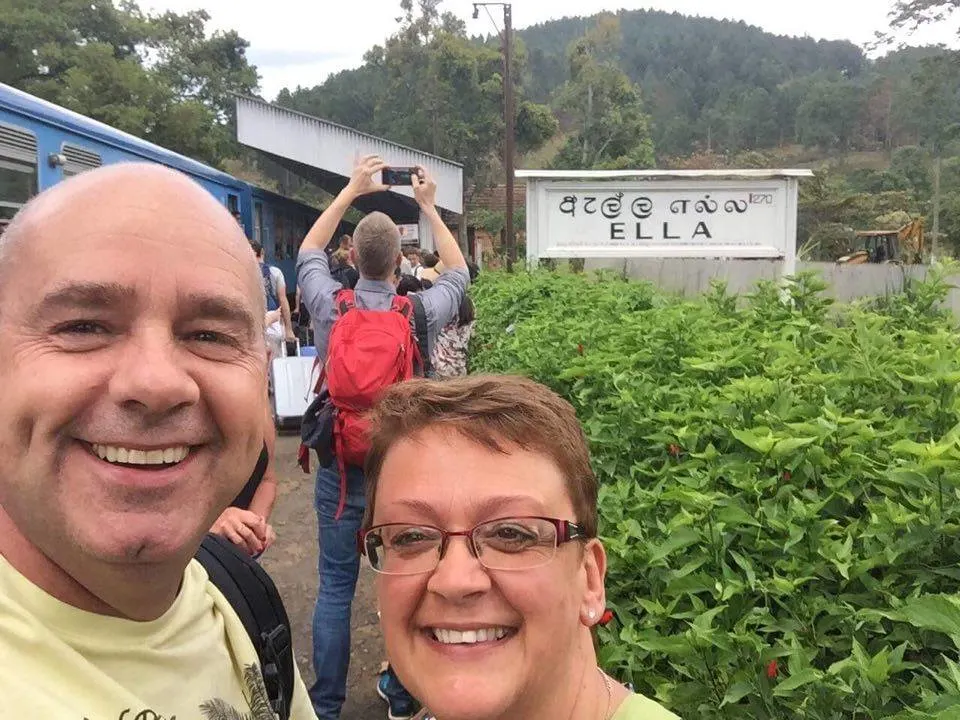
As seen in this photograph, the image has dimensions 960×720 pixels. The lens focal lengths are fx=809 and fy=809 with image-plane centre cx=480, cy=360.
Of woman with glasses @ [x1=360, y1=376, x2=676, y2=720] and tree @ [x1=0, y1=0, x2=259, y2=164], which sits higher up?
tree @ [x1=0, y1=0, x2=259, y2=164]

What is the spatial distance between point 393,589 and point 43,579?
505 millimetres

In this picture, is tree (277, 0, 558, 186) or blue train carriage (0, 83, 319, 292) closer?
blue train carriage (0, 83, 319, 292)

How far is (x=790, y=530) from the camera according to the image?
1.73 metres

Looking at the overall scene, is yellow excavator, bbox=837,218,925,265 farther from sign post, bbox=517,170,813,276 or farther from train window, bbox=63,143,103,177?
train window, bbox=63,143,103,177

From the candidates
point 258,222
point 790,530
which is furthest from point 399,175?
point 258,222

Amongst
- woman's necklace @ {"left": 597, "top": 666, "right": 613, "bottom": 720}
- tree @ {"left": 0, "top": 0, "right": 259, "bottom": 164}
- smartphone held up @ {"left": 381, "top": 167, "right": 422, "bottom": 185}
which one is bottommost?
woman's necklace @ {"left": 597, "top": 666, "right": 613, "bottom": 720}

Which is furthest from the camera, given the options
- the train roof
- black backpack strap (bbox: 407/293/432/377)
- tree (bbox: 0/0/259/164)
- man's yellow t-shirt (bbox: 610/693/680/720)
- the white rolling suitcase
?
tree (bbox: 0/0/259/164)

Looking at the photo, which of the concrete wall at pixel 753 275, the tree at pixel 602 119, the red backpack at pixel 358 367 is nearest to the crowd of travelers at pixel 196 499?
the red backpack at pixel 358 367

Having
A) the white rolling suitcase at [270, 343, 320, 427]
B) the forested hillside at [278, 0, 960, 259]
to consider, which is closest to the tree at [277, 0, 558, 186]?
the forested hillside at [278, 0, 960, 259]

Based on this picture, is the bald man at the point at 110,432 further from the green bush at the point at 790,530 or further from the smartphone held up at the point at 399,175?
the smartphone held up at the point at 399,175

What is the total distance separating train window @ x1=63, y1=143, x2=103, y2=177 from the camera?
716 centimetres

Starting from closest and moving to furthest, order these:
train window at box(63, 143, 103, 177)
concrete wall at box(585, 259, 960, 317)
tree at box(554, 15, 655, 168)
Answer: concrete wall at box(585, 259, 960, 317)
train window at box(63, 143, 103, 177)
tree at box(554, 15, 655, 168)

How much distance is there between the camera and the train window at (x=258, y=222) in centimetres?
1578

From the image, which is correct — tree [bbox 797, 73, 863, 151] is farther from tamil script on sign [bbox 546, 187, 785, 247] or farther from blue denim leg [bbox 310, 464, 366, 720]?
blue denim leg [bbox 310, 464, 366, 720]
